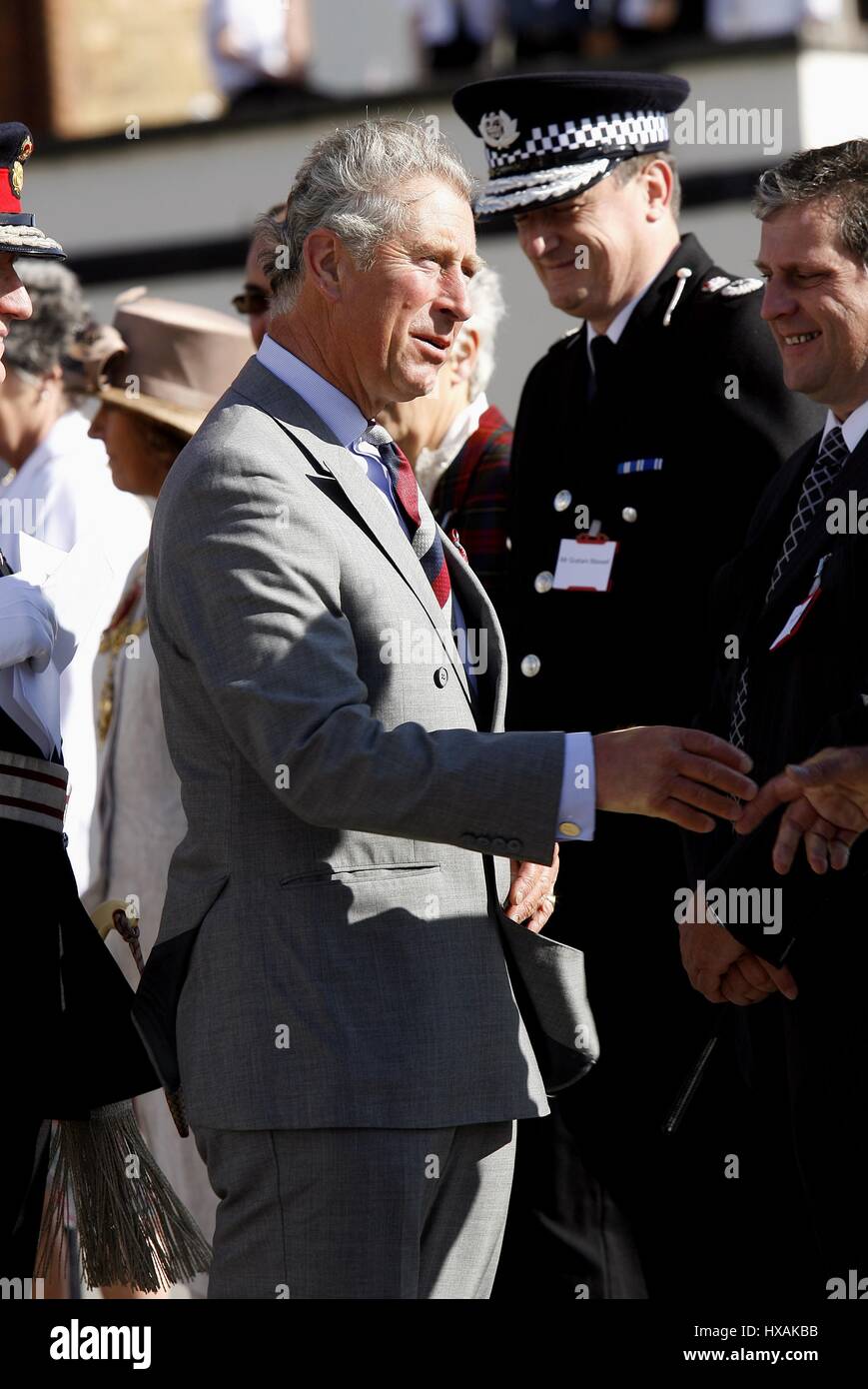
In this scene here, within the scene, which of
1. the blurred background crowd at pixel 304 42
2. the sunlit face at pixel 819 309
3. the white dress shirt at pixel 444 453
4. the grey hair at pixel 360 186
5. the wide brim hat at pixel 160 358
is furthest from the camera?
the blurred background crowd at pixel 304 42

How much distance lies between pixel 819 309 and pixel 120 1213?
1834 mm

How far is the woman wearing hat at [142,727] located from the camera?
14.7 feet

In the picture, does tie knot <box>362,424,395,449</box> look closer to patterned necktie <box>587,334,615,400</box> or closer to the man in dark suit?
the man in dark suit

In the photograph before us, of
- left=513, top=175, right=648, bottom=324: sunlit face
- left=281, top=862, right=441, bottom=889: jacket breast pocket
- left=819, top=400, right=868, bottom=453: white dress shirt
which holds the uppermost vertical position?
left=513, top=175, right=648, bottom=324: sunlit face

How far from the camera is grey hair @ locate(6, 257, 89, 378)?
514 cm

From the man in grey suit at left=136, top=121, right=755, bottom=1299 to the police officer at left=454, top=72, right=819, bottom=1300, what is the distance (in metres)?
1.01

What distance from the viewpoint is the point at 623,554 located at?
387cm

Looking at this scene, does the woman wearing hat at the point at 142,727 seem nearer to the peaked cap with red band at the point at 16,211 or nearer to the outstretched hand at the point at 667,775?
the peaked cap with red band at the point at 16,211

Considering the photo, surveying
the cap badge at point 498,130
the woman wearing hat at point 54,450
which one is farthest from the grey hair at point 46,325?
the cap badge at point 498,130

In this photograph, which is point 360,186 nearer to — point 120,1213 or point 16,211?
point 16,211

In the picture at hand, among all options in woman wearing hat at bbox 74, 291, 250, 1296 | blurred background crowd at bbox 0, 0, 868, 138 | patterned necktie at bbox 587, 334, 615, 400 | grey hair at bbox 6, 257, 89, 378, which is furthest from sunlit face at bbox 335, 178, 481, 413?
blurred background crowd at bbox 0, 0, 868, 138

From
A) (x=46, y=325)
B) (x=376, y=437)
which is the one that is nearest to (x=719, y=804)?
(x=376, y=437)

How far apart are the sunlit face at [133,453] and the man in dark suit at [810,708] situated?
5.38 ft
